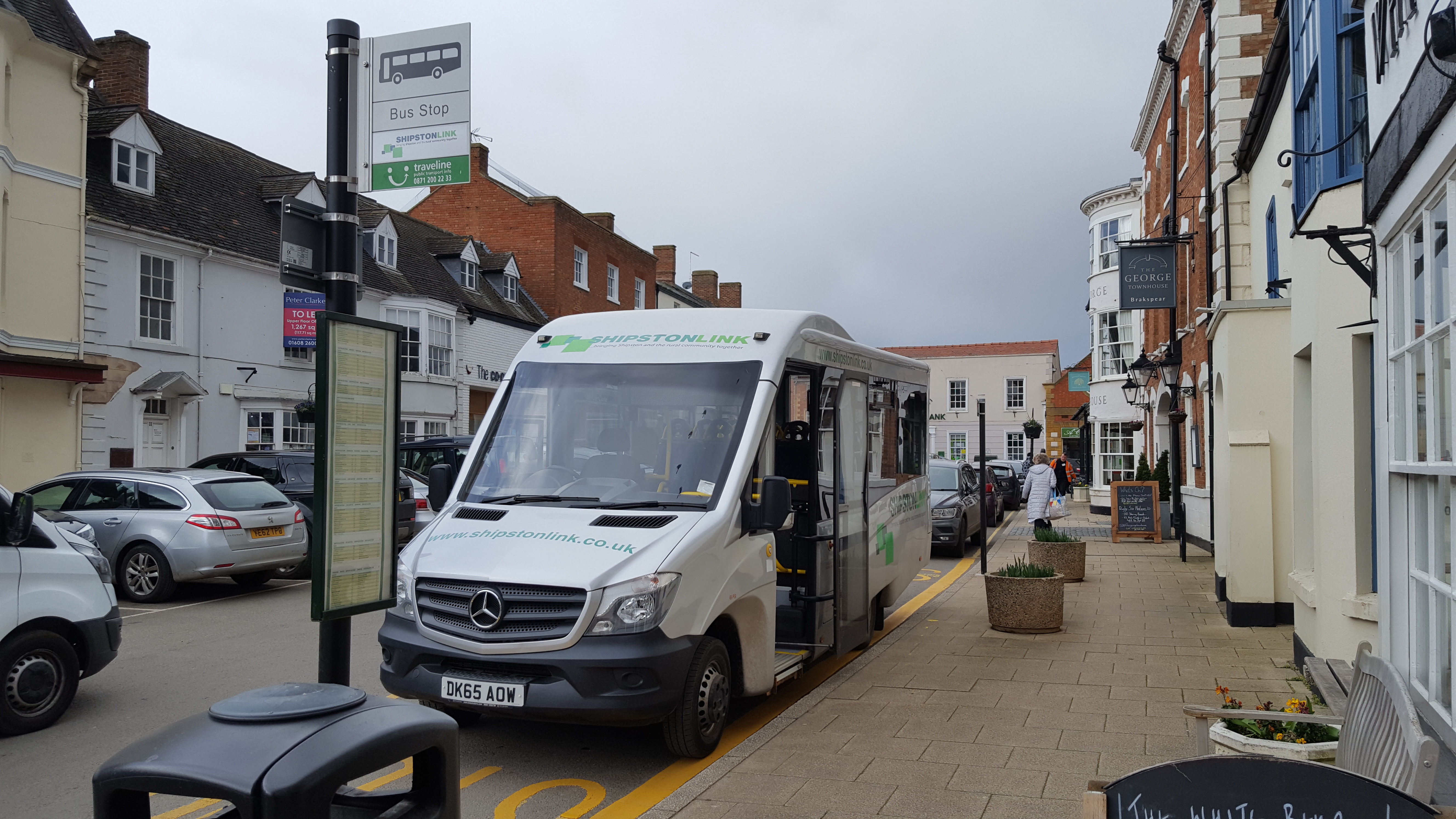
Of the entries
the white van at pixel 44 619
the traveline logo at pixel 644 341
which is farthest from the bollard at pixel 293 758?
the white van at pixel 44 619

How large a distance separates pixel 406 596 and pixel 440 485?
1.28 meters

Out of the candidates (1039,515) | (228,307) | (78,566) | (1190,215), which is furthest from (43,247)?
(1190,215)

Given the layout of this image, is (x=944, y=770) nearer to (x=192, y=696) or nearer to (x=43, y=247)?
(x=192, y=696)

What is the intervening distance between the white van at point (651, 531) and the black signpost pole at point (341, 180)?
4.53ft

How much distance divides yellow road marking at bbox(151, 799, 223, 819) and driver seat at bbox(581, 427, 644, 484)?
266 centimetres

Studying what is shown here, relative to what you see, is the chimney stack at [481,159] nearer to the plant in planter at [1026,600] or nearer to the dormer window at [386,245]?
the dormer window at [386,245]

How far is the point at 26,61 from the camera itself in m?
17.7

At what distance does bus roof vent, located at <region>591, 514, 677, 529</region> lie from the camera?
5.91m

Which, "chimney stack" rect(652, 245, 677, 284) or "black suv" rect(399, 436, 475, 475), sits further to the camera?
"chimney stack" rect(652, 245, 677, 284)

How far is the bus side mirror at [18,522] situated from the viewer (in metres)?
6.49

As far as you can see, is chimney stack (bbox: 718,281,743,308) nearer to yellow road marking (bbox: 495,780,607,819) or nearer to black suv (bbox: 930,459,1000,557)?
black suv (bbox: 930,459,1000,557)

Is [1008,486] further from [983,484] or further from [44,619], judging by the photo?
[44,619]

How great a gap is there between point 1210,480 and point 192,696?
13757 millimetres

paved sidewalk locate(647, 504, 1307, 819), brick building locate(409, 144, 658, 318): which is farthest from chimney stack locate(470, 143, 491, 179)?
paved sidewalk locate(647, 504, 1307, 819)
